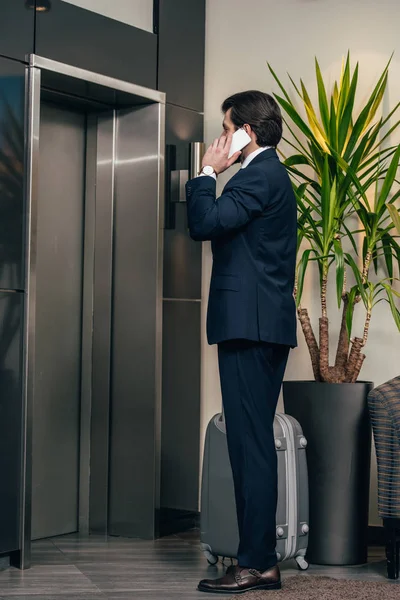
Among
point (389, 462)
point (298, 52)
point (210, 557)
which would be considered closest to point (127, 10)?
point (298, 52)

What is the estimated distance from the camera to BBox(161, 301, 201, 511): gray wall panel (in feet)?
13.5

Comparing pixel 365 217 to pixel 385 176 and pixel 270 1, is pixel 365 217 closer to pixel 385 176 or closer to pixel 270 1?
pixel 385 176

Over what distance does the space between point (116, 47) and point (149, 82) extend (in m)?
0.24

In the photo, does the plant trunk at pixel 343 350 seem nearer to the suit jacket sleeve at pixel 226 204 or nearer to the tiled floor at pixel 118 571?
the tiled floor at pixel 118 571

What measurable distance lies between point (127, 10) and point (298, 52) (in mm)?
806

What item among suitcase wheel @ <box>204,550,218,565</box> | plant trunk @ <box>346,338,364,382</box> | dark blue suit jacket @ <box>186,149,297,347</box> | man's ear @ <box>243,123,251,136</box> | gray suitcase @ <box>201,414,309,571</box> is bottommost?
suitcase wheel @ <box>204,550,218,565</box>

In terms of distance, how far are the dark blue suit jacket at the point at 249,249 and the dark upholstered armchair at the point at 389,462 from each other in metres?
0.53

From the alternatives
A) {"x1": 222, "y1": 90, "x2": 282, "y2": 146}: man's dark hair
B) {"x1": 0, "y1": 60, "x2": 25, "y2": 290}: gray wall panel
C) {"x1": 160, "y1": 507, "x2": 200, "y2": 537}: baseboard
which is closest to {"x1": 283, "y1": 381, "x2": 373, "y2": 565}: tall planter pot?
{"x1": 160, "y1": 507, "x2": 200, "y2": 537}: baseboard

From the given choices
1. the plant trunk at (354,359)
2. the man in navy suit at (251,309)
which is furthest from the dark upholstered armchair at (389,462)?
the man in navy suit at (251,309)

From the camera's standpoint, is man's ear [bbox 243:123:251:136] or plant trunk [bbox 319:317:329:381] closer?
man's ear [bbox 243:123:251:136]

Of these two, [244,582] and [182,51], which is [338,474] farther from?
[182,51]

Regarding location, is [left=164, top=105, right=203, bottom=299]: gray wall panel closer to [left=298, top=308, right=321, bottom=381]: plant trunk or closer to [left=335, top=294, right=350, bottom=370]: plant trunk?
[left=298, top=308, right=321, bottom=381]: plant trunk

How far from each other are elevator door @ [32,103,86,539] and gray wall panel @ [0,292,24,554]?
18.4 inches

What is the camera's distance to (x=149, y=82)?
13.3 ft
